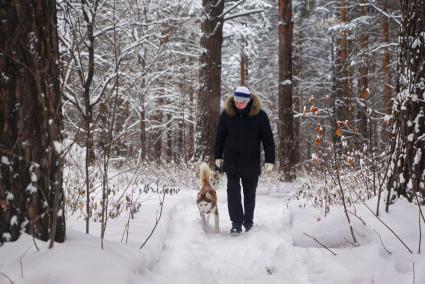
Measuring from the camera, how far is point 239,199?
19.0ft

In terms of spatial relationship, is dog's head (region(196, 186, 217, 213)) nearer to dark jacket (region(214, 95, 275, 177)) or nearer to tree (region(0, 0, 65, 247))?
dark jacket (region(214, 95, 275, 177))

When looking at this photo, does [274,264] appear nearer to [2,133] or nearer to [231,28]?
[2,133]

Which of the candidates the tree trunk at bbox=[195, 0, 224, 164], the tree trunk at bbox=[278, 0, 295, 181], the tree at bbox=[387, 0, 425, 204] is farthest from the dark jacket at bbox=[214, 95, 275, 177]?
the tree trunk at bbox=[278, 0, 295, 181]

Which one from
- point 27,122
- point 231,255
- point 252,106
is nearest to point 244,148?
point 252,106

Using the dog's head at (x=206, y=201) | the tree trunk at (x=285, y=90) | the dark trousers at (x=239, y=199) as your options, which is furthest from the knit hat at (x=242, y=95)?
the tree trunk at (x=285, y=90)

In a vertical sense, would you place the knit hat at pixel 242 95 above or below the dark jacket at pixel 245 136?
above

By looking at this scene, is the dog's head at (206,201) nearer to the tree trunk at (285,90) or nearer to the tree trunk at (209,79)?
the tree trunk at (209,79)

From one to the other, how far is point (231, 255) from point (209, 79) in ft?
22.3

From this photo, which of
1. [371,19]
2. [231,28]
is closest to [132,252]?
[231,28]

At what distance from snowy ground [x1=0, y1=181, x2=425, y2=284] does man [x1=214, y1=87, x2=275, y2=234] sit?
0.35 m

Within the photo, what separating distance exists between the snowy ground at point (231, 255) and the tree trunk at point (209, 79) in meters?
4.98

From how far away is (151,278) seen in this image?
333 cm

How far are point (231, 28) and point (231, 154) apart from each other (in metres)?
9.30

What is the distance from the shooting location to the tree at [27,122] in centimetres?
272
